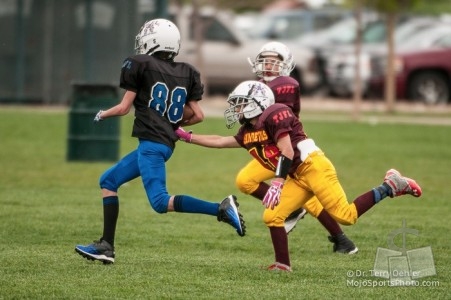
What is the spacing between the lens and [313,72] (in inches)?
1030

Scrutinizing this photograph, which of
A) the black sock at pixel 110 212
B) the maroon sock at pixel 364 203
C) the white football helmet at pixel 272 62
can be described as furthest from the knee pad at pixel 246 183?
the black sock at pixel 110 212

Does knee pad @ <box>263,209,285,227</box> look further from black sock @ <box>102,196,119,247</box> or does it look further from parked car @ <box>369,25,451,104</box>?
parked car @ <box>369,25,451,104</box>

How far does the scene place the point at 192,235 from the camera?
9898mm

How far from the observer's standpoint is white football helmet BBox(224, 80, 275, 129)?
8102mm

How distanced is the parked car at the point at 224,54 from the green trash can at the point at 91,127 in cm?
1000

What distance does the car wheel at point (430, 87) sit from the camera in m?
25.3

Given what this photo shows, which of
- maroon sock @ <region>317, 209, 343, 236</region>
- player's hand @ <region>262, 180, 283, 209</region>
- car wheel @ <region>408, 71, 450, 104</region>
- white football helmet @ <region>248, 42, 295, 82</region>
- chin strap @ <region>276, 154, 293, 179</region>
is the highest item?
white football helmet @ <region>248, 42, 295, 82</region>

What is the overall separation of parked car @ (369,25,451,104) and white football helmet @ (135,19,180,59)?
56.3ft

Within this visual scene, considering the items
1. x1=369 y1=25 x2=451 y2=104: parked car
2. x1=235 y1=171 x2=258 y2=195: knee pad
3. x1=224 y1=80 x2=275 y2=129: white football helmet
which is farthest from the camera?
x1=369 y1=25 x2=451 y2=104: parked car

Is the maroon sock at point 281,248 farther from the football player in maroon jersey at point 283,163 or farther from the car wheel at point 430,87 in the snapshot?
the car wheel at point 430,87

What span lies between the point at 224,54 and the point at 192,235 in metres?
16.3

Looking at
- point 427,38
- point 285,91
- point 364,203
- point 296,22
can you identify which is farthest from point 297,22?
point 364,203

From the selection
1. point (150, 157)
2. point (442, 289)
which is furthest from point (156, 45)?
point (442, 289)

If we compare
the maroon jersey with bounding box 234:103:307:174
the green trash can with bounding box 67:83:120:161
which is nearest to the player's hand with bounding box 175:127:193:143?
the maroon jersey with bounding box 234:103:307:174
